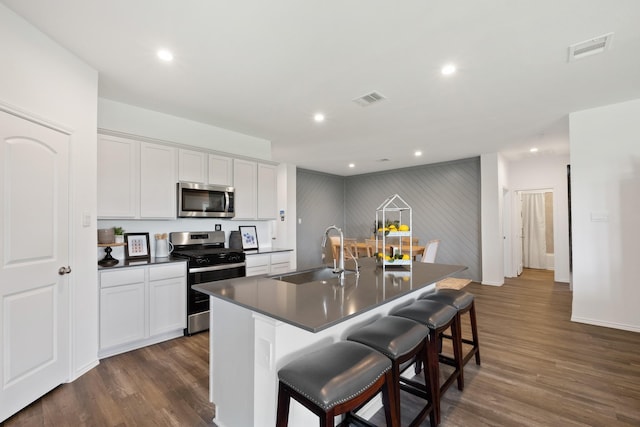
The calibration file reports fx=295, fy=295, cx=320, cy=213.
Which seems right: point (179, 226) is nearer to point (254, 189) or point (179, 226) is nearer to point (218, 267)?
point (218, 267)

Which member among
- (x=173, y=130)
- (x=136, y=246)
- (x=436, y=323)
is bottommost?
(x=436, y=323)

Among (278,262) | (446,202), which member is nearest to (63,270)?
(278,262)

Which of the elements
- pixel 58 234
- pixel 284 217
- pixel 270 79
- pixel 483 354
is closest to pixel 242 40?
pixel 270 79

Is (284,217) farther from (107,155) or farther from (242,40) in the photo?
(242,40)

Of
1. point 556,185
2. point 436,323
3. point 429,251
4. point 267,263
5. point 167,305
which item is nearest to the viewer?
point 436,323

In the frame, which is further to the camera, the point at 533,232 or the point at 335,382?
the point at 533,232

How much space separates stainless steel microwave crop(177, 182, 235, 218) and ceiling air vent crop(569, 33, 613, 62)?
150 inches

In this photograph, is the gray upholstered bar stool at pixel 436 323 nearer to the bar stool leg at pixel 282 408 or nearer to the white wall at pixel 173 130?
the bar stool leg at pixel 282 408

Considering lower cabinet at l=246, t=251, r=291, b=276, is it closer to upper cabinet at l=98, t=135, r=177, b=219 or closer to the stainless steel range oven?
the stainless steel range oven

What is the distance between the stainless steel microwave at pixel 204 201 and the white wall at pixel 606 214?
14.8 ft

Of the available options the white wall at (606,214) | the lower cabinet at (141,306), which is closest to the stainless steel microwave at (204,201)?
the lower cabinet at (141,306)

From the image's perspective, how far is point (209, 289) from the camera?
1841mm

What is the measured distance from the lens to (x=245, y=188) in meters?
4.34

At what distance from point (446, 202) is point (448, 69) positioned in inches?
182
